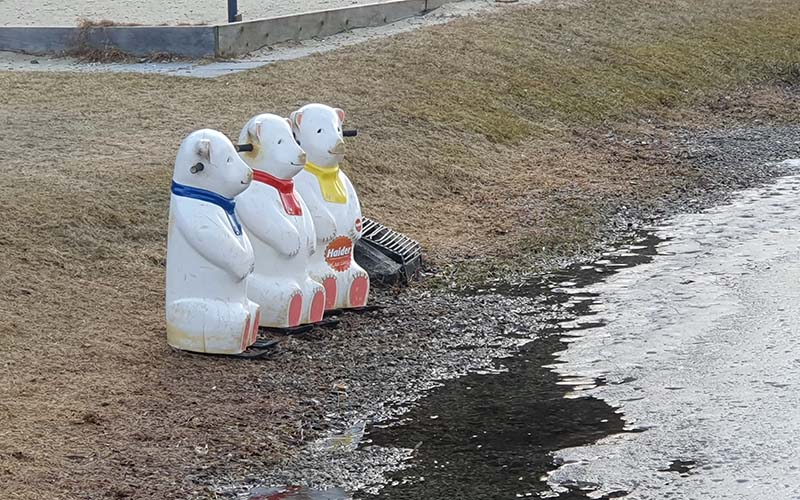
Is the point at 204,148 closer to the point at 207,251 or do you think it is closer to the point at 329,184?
the point at 207,251

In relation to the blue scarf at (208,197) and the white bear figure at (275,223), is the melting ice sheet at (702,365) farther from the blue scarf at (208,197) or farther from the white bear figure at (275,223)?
the blue scarf at (208,197)

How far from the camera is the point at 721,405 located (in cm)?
715

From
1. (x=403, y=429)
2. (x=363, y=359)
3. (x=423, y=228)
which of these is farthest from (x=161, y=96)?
(x=403, y=429)

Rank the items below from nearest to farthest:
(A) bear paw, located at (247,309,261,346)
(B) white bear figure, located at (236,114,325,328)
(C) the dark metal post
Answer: (A) bear paw, located at (247,309,261,346)
(B) white bear figure, located at (236,114,325,328)
(C) the dark metal post

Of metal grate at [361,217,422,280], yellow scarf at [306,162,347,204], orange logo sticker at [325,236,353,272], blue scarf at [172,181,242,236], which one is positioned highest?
blue scarf at [172,181,242,236]

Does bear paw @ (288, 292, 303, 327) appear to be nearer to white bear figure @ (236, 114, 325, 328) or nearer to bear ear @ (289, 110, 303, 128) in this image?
white bear figure @ (236, 114, 325, 328)

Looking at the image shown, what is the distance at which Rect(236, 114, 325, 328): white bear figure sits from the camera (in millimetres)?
7789

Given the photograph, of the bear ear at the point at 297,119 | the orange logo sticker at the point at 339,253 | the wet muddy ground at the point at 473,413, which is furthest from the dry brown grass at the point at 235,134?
the bear ear at the point at 297,119

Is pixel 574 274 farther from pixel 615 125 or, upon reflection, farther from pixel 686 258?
pixel 615 125

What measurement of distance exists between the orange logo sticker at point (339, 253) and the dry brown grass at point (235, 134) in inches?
40.5

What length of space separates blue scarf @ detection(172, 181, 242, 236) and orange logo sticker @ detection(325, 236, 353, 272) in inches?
36.6

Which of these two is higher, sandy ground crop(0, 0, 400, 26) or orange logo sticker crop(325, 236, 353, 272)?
orange logo sticker crop(325, 236, 353, 272)

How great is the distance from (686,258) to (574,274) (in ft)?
2.93

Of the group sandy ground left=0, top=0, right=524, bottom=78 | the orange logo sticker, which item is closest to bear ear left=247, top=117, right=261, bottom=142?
the orange logo sticker
